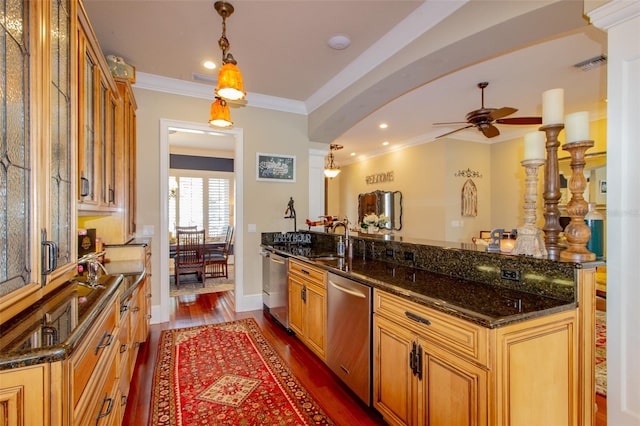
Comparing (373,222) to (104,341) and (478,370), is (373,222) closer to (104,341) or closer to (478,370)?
(478,370)

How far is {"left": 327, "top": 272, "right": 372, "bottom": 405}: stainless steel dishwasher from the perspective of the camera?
1.98 m

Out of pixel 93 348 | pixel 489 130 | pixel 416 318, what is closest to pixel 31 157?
pixel 93 348

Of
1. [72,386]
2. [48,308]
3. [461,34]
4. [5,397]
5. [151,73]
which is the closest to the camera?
[5,397]

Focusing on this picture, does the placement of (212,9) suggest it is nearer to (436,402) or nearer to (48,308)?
(48,308)

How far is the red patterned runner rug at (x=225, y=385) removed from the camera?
2.01m

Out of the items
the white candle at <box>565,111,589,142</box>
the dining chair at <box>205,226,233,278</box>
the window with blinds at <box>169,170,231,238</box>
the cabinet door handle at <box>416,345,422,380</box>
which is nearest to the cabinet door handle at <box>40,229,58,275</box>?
the cabinet door handle at <box>416,345,422,380</box>

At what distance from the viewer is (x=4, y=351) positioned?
0.79 m

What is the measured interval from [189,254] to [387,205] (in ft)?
14.6

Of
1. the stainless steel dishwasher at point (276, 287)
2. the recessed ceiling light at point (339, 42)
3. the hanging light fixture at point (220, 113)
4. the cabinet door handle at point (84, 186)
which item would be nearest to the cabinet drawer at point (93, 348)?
the cabinet door handle at point (84, 186)

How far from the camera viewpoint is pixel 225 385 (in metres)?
2.37

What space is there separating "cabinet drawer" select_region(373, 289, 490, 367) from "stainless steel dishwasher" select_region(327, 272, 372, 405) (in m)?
0.22

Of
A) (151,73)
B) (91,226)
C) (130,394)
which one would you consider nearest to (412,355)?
(130,394)

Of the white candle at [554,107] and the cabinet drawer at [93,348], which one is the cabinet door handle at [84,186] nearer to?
the cabinet drawer at [93,348]

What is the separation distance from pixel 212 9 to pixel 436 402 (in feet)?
10.1
